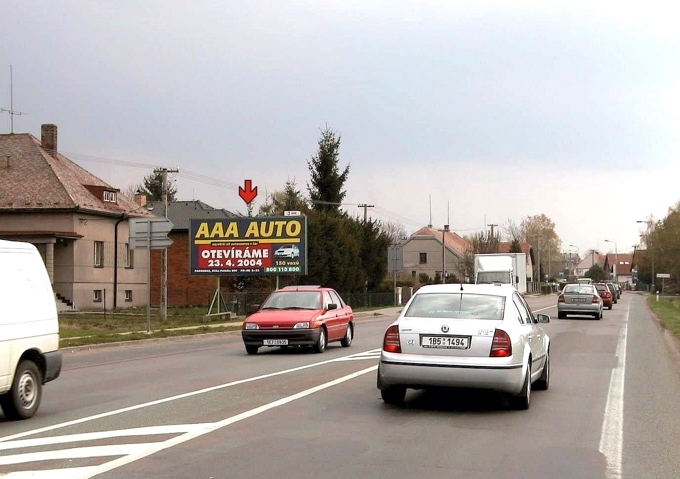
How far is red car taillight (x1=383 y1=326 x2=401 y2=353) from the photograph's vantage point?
10.9 m

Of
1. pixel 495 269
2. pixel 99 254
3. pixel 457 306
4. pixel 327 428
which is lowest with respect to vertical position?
pixel 327 428

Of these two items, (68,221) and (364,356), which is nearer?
(364,356)

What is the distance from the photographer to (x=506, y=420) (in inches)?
408

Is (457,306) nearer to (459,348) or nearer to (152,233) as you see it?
(459,348)

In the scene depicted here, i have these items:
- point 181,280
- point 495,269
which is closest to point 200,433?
point 495,269

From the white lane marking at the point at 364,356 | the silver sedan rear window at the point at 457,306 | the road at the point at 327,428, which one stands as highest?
the silver sedan rear window at the point at 457,306

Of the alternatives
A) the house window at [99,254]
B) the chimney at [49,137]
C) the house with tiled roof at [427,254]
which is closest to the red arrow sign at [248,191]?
the house window at [99,254]

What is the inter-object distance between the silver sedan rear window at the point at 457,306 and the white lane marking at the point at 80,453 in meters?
4.03

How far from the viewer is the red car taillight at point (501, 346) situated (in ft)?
34.5

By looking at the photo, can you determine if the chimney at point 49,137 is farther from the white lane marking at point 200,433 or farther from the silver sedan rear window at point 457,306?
the silver sedan rear window at point 457,306

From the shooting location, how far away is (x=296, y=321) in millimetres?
19859

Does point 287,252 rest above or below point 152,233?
below

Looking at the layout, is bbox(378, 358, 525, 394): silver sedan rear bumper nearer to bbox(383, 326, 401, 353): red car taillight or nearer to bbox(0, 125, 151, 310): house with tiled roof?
bbox(383, 326, 401, 353): red car taillight

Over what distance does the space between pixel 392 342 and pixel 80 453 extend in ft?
13.6
